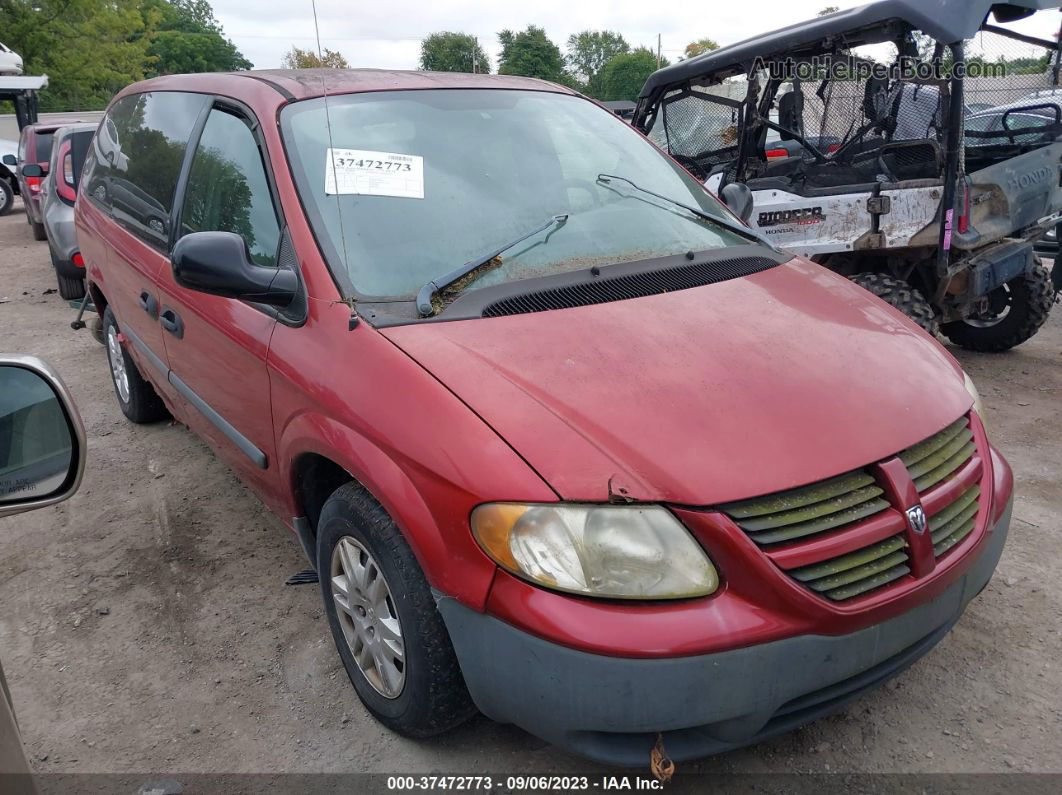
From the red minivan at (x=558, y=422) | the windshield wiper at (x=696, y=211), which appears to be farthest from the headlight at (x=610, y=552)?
the windshield wiper at (x=696, y=211)

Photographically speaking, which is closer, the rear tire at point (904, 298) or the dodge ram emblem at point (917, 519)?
the dodge ram emblem at point (917, 519)

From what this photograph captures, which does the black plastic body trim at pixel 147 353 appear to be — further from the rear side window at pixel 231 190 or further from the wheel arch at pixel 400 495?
the wheel arch at pixel 400 495

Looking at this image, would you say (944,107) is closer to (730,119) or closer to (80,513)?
(730,119)

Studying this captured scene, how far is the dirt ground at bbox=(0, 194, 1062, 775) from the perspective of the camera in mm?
2297

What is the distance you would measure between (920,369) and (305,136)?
6.44 feet

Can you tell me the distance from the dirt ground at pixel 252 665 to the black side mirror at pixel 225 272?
3.97ft

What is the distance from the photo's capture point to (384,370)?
2111 mm

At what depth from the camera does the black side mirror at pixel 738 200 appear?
3.53 m

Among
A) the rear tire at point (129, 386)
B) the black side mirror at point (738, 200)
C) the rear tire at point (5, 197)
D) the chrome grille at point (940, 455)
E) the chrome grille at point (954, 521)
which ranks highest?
the black side mirror at point (738, 200)

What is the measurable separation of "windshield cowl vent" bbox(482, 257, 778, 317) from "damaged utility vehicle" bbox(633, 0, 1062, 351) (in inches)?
97.5

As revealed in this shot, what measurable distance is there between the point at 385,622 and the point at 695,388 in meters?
1.00

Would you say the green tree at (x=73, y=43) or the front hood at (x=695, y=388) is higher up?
the green tree at (x=73, y=43)

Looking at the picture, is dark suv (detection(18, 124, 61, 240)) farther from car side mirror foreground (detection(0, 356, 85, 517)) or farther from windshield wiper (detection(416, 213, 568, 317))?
car side mirror foreground (detection(0, 356, 85, 517))

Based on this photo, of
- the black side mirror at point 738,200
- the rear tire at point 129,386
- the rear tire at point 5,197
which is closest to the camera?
the black side mirror at point 738,200
